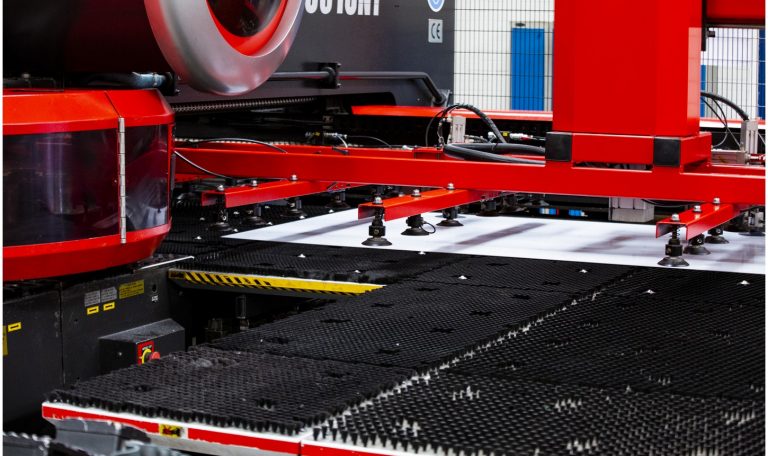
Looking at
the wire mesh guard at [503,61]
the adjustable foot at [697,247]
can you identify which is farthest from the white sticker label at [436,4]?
the adjustable foot at [697,247]

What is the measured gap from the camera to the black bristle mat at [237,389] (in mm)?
2242

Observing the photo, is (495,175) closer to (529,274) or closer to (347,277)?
(529,274)

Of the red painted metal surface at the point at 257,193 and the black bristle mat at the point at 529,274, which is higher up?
the red painted metal surface at the point at 257,193

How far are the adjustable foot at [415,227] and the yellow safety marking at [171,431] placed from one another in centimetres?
247

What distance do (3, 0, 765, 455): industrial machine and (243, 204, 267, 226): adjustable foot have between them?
0.04 m

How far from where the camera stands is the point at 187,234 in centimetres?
461

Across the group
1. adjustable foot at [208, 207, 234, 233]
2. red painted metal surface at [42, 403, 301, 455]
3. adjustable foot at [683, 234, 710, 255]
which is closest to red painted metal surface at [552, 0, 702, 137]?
adjustable foot at [683, 234, 710, 255]

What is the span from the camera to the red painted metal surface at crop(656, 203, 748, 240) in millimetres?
3662

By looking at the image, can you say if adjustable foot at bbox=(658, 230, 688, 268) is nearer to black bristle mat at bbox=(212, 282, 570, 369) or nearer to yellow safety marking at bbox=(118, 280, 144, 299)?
black bristle mat at bbox=(212, 282, 570, 369)

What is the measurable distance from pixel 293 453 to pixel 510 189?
204 centimetres

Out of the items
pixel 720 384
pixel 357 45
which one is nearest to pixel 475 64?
pixel 357 45

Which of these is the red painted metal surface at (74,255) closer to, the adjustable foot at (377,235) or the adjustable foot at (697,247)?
the adjustable foot at (377,235)

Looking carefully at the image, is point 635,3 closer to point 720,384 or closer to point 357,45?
point 720,384

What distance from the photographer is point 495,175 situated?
13.3 ft
